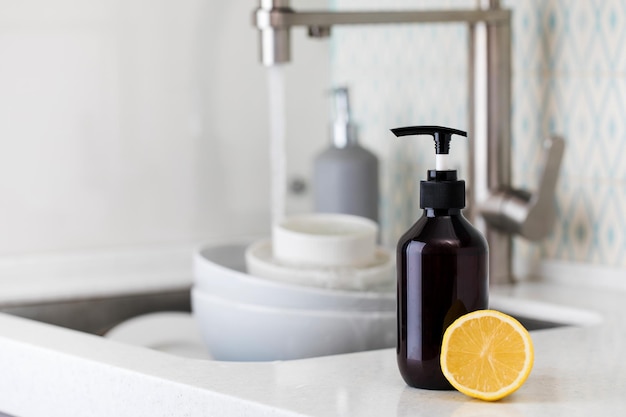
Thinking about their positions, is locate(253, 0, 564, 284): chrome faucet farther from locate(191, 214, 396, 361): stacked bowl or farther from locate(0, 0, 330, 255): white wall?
locate(0, 0, 330, 255): white wall

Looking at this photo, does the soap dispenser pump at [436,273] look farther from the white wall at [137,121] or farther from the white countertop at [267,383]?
the white wall at [137,121]

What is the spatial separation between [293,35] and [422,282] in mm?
912

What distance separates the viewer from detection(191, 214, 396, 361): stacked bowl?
102 centimetres

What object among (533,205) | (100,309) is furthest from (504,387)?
(100,309)

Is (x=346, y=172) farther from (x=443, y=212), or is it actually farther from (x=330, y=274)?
(x=443, y=212)

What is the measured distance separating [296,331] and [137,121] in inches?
21.9

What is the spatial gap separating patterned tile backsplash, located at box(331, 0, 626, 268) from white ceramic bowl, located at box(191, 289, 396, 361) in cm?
32

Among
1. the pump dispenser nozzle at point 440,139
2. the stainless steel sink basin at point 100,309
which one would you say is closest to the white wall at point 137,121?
the stainless steel sink basin at point 100,309

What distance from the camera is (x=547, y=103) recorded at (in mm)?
1276

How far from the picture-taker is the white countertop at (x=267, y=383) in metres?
0.72

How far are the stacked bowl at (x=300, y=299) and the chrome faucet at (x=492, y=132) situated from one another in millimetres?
154

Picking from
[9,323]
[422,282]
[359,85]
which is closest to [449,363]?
[422,282]

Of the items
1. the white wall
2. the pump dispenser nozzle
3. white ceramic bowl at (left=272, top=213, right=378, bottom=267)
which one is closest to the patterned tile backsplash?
the white wall

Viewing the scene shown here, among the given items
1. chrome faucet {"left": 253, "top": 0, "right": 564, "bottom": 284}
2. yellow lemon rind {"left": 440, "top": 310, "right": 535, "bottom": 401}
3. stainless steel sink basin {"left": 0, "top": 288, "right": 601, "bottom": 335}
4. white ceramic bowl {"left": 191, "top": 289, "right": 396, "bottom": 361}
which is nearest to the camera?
yellow lemon rind {"left": 440, "top": 310, "right": 535, "bottom": 401}
